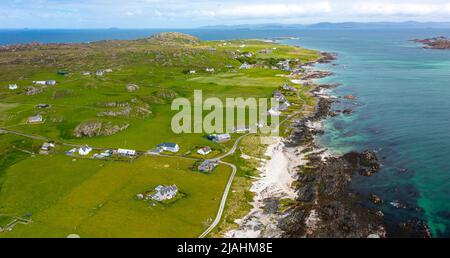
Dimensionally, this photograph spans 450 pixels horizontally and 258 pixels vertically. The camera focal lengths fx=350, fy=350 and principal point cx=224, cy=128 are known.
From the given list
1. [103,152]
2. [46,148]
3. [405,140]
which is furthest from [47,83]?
[405,140]

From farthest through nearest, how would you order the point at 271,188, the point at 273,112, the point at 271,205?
the point at 273,112 < the point at 271,188 < the point at 271,205

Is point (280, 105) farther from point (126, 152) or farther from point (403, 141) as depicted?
point (126, 152)

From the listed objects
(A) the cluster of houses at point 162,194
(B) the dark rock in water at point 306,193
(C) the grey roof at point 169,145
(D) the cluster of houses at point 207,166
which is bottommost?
(B) the dark rock in water at point 306,193

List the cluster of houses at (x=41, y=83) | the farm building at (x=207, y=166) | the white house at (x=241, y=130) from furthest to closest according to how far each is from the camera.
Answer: the cluster of houses at (x=41, y=83)
the white house at (x=241, y=130)
the farm building at (x=207, y=166)

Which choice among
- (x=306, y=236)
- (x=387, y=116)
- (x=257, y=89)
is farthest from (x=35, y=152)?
(x=387, y=116)

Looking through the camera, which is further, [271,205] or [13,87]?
[13,87]

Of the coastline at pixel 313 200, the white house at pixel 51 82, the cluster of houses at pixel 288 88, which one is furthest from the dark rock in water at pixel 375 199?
the white house at pixel 51 82

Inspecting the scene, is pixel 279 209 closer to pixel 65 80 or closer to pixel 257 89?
pixel 257 89

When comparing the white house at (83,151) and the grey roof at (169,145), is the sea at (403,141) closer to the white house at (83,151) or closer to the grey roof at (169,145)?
the grey roof at (169,145)
